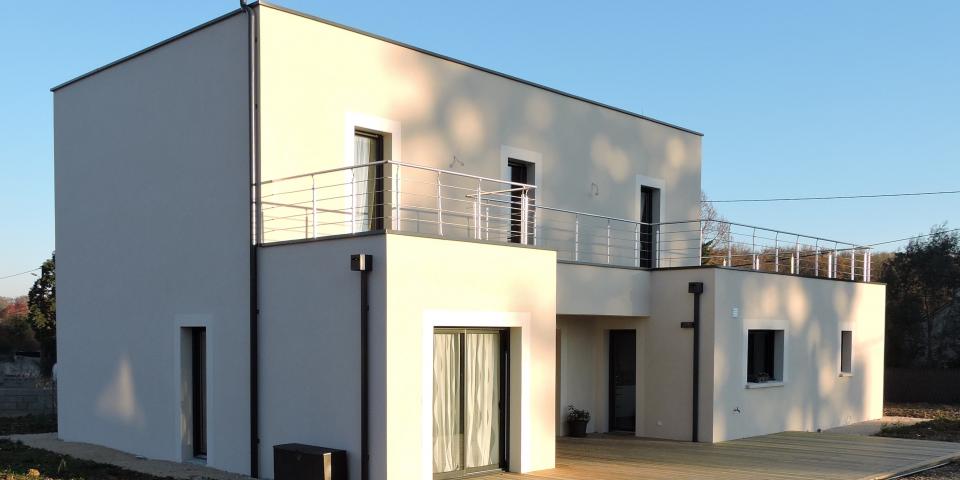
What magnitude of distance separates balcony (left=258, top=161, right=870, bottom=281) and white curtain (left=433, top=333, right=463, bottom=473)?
1.26 metres

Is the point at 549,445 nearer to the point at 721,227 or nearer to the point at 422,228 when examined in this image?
the point at 422,228

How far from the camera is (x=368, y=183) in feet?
39.5

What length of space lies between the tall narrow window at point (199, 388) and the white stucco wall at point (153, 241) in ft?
0.69

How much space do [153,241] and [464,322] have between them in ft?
16.3

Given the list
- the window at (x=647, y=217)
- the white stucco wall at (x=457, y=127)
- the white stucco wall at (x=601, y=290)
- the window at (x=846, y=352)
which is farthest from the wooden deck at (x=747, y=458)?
the window at (x=647, y=217)

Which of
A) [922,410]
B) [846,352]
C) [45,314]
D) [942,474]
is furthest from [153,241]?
[45,314]

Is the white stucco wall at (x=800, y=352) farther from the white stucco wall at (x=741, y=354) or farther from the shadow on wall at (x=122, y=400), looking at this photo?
the shadow on wall at (x=122, y=400)

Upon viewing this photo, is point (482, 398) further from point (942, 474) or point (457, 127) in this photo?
point (942, 474)

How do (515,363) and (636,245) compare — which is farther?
(636,245)

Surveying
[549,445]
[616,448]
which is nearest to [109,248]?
[549,445]

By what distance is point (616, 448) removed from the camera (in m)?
12.8

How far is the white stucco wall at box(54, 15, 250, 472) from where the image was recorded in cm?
1102

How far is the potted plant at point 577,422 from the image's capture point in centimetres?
1433

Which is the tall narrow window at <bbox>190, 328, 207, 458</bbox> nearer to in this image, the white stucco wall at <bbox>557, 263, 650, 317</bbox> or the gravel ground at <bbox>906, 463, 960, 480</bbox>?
the white stucco wall at <bbox>557, 263, 650, 317</bbox>
